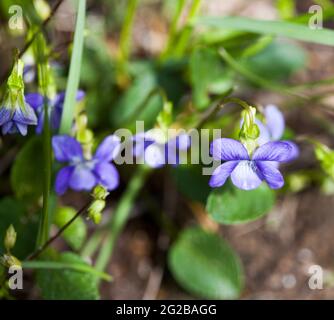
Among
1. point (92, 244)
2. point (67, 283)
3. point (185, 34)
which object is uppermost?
point (185, 34)

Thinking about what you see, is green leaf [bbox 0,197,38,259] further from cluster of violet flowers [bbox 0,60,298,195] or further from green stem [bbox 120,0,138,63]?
green stem [bbox 120,0,138,63]

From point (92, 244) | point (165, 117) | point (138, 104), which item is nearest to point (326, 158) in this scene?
point (165, 117)

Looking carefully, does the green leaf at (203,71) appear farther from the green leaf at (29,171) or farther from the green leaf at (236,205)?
the green leaf at (29,171)

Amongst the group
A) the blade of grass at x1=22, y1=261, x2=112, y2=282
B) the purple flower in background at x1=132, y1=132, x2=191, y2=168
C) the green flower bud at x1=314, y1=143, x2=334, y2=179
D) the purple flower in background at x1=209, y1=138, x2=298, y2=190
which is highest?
the purple flower in background at x1=132, y1=132, x2=191, y2=168

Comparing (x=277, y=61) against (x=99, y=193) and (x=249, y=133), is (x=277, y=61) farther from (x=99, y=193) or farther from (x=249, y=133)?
(x=99, y=193)

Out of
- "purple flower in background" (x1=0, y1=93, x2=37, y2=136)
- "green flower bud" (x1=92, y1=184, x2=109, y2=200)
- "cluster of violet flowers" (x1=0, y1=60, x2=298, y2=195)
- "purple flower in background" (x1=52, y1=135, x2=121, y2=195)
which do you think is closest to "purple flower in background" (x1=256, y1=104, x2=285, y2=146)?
"cluster of violet flowers" (x1=0, y1=60, x2=298, y2=195)

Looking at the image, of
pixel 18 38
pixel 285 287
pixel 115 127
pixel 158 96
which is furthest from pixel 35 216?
pixel 285 287
